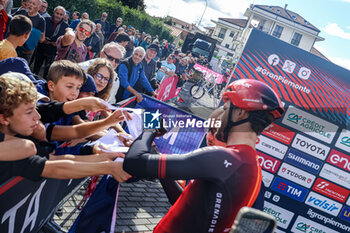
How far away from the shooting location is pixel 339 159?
13.1 ft

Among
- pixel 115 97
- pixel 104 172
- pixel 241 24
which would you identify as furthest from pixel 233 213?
pixel 241 24

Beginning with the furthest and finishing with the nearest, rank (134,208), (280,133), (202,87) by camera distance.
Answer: (202,87) < (134,208) < (280,133)

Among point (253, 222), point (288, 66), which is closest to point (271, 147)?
point (288, 66)

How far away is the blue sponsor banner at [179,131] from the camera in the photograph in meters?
5.08

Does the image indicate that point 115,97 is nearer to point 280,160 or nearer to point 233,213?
point 280,160

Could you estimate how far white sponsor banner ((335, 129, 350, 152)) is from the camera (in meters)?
3.90

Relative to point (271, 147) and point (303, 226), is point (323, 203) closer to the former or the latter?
point (303, 226)

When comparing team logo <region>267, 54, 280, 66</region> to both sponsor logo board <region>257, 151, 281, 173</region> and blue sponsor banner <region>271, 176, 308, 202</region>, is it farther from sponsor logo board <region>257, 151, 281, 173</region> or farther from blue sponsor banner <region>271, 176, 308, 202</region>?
blue sponsor banner <region>271, 176, 308, 202</region>

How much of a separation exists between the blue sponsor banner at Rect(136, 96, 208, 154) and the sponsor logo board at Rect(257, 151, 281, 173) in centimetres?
124

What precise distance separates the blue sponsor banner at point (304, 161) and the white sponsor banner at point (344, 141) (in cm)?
38

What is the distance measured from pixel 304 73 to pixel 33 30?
20.0ft

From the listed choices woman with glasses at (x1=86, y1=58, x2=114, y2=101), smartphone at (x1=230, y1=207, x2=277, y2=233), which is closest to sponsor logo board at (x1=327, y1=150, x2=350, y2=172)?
woman with glasses at (x1=86, y1=58, x2=114, y2=101)

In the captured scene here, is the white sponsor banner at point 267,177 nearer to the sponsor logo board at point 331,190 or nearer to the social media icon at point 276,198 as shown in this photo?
the social media icon at point 276,198

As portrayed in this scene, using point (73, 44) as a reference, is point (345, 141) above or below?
above
